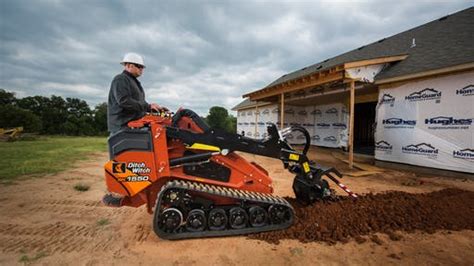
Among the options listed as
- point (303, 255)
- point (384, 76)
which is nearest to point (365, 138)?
point (384, 76)

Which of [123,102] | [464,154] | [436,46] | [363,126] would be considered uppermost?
[436,46]

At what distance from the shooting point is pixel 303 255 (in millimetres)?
2916

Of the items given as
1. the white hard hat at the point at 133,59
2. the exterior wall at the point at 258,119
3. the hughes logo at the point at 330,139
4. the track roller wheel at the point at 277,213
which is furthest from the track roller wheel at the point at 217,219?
the exterior wall at the point at 258,119

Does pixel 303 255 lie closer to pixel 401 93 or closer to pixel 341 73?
pixel 341 73

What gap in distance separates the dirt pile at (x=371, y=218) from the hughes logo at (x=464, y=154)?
355 centimetres

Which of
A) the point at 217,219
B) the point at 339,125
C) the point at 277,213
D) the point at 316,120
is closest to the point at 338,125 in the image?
the point at 339,125

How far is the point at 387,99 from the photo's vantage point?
9.54 meters

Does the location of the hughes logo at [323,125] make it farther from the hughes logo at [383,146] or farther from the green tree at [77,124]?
the green tree at [77,124]

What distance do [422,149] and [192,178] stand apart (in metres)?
8.54

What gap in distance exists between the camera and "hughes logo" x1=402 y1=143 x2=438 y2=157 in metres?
8.06

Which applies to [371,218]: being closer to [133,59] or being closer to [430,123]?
[133,59]

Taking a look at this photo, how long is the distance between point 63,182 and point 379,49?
597 inches

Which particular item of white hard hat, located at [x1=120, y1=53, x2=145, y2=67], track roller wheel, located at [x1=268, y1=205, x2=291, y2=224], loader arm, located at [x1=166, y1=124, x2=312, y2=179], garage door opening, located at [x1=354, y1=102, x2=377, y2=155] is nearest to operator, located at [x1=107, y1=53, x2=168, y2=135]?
white hard hat, located at [x1=120, y1=53, x2=145, y2=67]

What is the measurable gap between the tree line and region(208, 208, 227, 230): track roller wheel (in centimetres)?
2799
